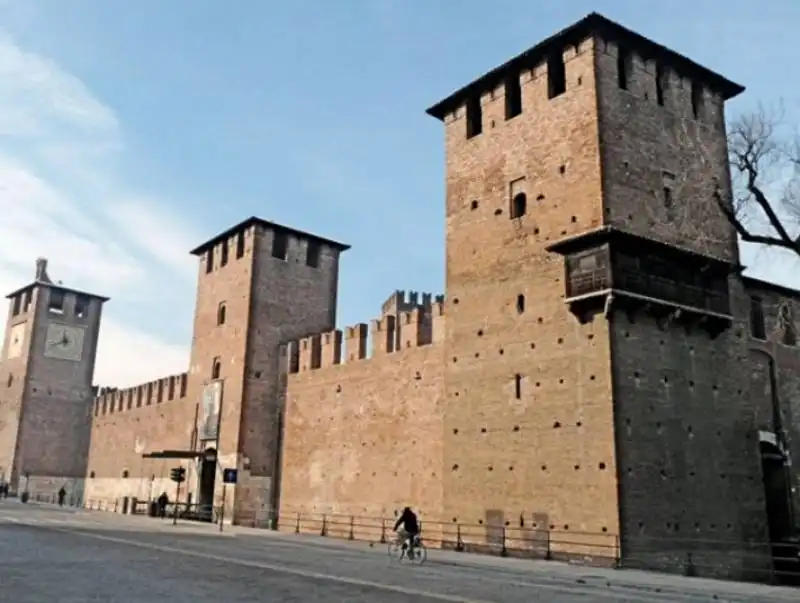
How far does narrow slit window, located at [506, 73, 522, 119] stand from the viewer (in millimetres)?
18719

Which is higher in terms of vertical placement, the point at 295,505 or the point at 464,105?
the point at 464,105

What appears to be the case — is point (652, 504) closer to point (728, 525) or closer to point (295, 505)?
point (728, 525)

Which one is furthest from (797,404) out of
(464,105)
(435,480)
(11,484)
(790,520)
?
(11,484)

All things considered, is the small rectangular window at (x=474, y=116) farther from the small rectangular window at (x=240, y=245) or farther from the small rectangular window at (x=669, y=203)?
the small rectangular window at (x=240, y=245)

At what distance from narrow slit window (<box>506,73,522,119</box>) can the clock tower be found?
34886 millimetres

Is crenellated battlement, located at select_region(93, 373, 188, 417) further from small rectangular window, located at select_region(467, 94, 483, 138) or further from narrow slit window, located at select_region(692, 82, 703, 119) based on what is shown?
narrow slit window, located at select_region(692, 82, 703, 119)

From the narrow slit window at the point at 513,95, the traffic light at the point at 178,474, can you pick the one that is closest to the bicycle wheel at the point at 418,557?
the narrow slit window at the point at 513,95

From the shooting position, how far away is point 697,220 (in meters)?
17.4

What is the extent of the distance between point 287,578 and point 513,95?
13.1m

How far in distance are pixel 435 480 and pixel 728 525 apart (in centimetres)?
664

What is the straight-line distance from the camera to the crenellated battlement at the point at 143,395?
31428mm

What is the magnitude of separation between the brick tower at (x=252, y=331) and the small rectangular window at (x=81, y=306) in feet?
64.9

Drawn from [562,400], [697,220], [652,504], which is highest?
[697,220]

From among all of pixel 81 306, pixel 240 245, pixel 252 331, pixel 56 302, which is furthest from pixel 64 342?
pixel 252 331
